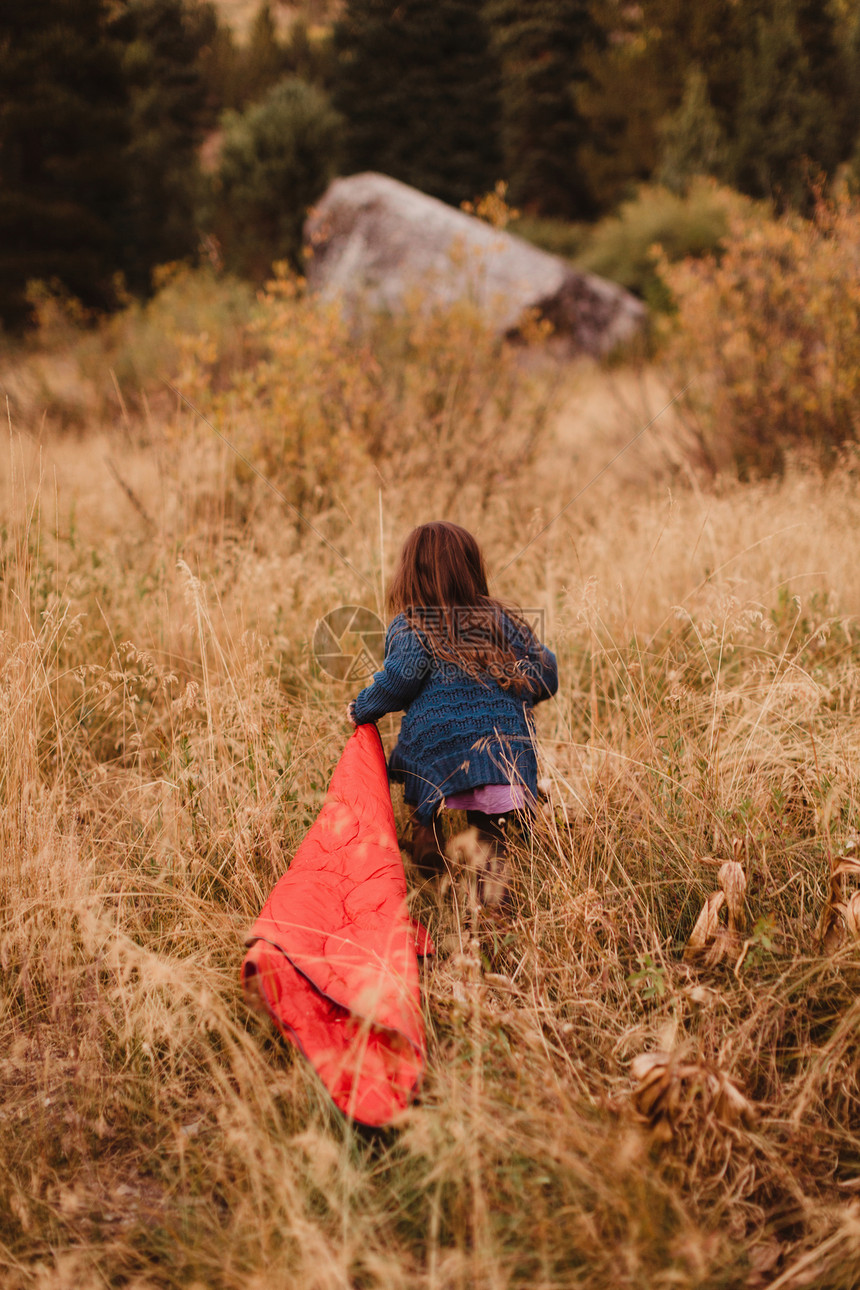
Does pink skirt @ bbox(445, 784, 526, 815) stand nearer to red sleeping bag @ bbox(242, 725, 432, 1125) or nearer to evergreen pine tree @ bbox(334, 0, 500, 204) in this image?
red sleeping bag @ bbox(242, 725, 432, 1125)

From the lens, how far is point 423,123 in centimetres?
1603

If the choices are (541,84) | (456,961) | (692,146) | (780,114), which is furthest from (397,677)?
(541,84)

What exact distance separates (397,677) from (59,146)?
15.5m

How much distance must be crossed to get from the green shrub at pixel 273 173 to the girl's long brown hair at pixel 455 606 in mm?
10795

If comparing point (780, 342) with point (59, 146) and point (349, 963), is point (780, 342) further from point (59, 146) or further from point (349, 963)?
point (59, 146)

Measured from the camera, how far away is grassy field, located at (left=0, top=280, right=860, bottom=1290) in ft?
4.06

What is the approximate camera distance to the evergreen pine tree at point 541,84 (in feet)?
57.8

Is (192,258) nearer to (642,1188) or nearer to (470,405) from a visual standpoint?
(470,405)

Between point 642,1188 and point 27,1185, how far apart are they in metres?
1.07

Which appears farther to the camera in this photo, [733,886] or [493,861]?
[493,861]

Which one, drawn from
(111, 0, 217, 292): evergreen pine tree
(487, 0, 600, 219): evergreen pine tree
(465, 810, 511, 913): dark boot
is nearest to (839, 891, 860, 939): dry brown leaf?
(465, 810, 511, 913): dark boot

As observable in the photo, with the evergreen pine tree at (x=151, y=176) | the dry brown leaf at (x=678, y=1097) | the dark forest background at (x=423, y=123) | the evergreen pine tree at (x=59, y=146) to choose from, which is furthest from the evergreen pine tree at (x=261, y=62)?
the dry brown leaf at (x=678, y=1097)

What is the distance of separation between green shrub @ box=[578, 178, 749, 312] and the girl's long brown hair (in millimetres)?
10339

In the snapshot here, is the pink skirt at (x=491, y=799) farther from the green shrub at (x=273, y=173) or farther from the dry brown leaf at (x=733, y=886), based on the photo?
the green shrub at (x=273, y=173)
